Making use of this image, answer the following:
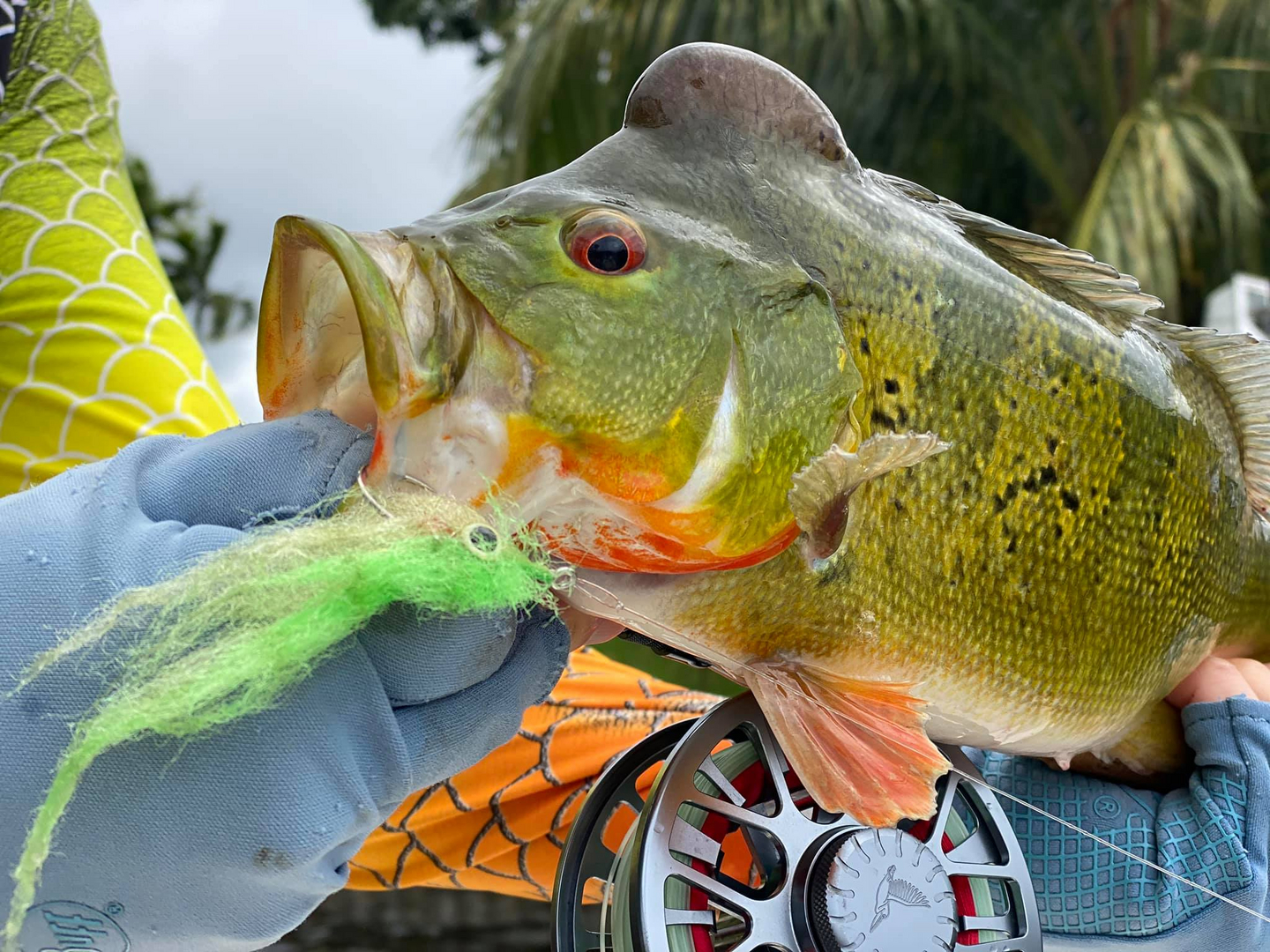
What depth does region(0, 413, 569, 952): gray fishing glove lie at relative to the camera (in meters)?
0.61

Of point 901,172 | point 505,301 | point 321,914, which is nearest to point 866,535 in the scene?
point 505,301

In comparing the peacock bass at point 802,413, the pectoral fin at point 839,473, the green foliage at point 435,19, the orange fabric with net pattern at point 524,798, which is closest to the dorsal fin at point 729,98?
the peacock bass at point 802,413

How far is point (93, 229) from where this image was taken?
1.51 meters

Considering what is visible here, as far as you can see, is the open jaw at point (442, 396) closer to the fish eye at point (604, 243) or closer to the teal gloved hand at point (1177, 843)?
the fish eye at point (604, 243)

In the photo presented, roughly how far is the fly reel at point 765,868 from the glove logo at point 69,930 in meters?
0.31

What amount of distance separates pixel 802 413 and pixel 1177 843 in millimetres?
597

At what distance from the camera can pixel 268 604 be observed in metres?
0.57

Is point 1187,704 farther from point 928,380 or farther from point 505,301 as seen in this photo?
point 505,301

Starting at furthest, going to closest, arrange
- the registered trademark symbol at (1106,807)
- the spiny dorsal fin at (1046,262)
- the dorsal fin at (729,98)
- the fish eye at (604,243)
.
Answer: the registered trademark symbol at (1106,807) < the spiny dorsal fin at (1046,262) < the dorsal fin at (729,98) < the fish eye at (604,243)

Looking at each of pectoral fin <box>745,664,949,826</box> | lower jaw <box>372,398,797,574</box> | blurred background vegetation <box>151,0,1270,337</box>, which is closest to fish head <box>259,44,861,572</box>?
lower jaw <box>372,398,797,574</box>

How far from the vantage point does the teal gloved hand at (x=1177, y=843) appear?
951mm

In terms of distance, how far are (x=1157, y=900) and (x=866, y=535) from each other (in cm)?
50

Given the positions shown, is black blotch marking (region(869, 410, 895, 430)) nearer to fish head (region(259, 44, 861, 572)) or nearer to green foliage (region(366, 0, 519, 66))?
fish head (region(259, 44, 861, 572))

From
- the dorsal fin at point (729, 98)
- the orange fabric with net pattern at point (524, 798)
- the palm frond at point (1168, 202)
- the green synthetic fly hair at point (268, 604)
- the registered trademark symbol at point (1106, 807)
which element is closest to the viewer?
the green synthetic fly hair at point (268, 604)
